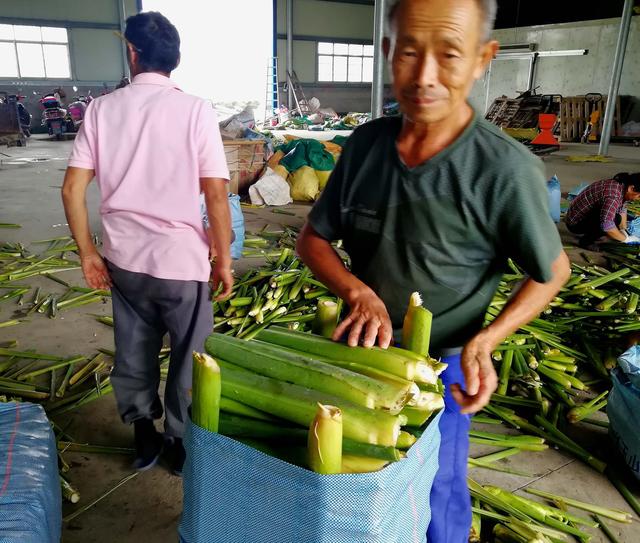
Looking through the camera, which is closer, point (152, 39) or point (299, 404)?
point (299, 404)

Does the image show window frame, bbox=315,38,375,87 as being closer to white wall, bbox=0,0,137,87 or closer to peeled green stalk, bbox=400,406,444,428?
white wall, bbox=0,0,137,87

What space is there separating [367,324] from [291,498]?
18.4 inches

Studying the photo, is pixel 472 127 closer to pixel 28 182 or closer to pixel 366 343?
pixel 366 343

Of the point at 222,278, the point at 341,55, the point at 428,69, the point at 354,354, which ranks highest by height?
the point at 341,55

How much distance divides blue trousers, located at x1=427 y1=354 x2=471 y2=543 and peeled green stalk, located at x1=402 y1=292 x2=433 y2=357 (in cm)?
34

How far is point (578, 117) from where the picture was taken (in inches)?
724

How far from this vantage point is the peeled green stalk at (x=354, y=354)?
1.12 meters

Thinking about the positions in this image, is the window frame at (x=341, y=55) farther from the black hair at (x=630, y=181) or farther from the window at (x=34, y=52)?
the black hair at (x=630, y=181)

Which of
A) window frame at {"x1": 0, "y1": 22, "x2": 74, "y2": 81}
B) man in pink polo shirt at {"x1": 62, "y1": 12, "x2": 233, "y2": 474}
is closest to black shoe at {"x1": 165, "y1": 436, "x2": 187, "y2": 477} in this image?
man in pink polo shirt at {"x1": 62, "y1": 12, "x2": 233, "y2": 474}

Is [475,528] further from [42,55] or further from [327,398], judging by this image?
[42,55]

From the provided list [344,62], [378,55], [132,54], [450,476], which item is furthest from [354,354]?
[344,62]

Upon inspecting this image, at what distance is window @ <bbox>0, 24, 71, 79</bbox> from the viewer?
19203 millimetres

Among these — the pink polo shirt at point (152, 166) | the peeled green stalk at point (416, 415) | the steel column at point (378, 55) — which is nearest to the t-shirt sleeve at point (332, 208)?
the peeled green stalk at point (416, 415)

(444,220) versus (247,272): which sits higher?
(444,220)
